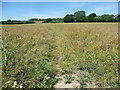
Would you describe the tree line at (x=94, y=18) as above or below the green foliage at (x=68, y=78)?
above

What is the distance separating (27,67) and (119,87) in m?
2.62

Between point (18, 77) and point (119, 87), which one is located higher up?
point (18, 77)

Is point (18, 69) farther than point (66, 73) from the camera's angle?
No

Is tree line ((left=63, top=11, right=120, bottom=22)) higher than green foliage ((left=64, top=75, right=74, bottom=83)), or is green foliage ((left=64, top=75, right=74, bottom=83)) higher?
tree line ((left=63, top=11, right=120, bottom=22))

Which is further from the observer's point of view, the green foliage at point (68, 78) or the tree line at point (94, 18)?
the tree line at point (94, 18)

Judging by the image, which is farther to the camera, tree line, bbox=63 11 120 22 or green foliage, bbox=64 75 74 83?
tree line, bbox=63 11 120 22

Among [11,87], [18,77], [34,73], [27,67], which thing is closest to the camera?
[11,87]

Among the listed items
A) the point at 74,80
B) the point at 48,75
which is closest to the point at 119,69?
the point at 74,80

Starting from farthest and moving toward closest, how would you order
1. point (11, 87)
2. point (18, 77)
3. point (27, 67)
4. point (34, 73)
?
1. point (27, 67)
2. point (34, 73)
3. point (18, 77)
4. point (11, 87)

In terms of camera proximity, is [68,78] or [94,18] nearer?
[68,78]

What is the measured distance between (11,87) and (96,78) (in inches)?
86.2

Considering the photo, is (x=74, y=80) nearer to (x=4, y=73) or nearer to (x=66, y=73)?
(x=66, y=73)

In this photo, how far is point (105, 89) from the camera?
2.68 metres

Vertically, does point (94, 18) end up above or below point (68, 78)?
above
